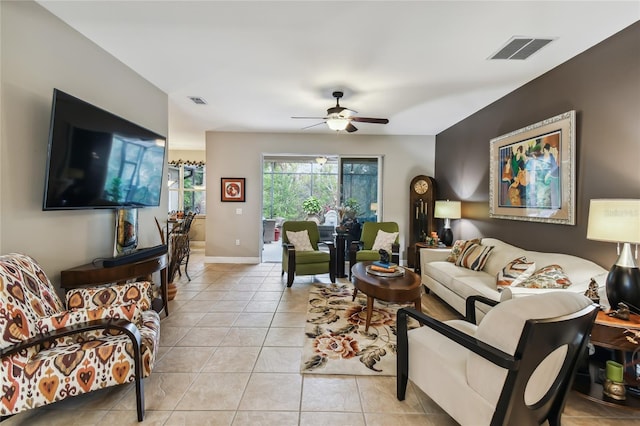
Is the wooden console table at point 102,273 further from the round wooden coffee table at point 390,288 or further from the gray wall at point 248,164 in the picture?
the gray wall at point 248,164

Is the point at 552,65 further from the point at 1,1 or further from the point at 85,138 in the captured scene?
the point at 1,1

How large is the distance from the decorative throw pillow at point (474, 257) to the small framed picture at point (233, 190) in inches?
170

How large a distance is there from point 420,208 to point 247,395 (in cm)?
486

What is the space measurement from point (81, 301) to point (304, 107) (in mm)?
3538

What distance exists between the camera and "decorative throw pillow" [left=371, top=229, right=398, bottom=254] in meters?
4.90

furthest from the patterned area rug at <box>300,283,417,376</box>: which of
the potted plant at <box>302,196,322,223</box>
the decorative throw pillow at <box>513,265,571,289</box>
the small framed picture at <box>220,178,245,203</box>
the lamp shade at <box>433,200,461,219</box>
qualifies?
the potted plant at <box>302,196,322,223</box>

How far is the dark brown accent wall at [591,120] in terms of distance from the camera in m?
2.26

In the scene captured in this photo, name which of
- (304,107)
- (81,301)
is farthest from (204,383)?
(304,107)

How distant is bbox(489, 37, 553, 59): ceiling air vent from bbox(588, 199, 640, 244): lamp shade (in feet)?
4.91

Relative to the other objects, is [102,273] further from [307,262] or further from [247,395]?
[307,262]

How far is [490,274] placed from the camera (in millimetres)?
3377

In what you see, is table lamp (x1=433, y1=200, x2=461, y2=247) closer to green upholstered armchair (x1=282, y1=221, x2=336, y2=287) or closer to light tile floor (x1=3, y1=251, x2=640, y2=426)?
green upholstered armchair (x1=282, y1=221, x2=336, y2=287)

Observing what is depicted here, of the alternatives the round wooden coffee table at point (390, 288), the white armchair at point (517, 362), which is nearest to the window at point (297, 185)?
the round wooden coffee table at point (390, 288)

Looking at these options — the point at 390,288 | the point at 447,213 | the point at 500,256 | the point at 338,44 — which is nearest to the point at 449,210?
the point at 447,213
